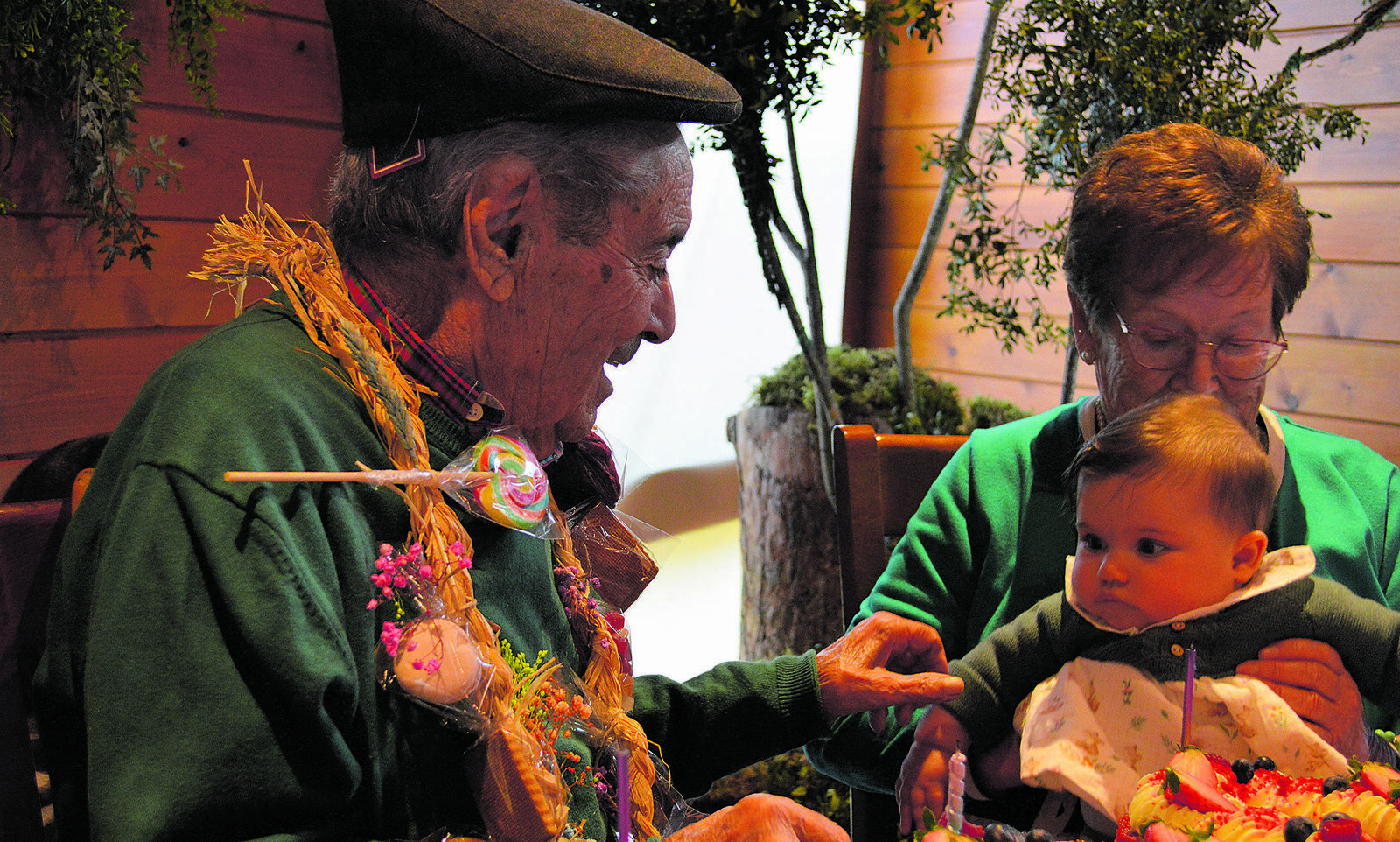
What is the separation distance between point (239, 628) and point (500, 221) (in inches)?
20.4

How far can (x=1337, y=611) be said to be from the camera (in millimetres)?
1301

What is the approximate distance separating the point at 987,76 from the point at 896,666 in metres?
1.65

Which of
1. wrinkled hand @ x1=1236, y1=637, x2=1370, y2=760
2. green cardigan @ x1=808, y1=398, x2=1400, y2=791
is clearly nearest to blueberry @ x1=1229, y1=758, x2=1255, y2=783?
wrinkled hand @ x1=1236, y1=637, x2=1370, y2=760

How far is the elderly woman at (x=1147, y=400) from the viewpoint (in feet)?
4.68

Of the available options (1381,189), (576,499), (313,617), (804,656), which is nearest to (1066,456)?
(804,656)

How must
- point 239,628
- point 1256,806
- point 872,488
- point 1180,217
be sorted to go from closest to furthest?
point 239,628
point 1256,806
point 1180,217
point 872,488

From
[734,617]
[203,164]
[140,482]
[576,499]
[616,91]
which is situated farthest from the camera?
[734,617]

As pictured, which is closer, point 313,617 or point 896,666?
point 313,617

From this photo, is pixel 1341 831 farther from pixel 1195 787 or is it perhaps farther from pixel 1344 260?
pixel 1344 260

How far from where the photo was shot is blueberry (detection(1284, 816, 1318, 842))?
0.90 m

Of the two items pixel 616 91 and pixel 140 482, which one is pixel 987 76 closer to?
pixel 616 91

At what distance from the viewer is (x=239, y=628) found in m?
0.88

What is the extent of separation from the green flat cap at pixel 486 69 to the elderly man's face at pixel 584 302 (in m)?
0.10

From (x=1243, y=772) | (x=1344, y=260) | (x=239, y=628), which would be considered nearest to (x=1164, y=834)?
(x=1243, y=772)
